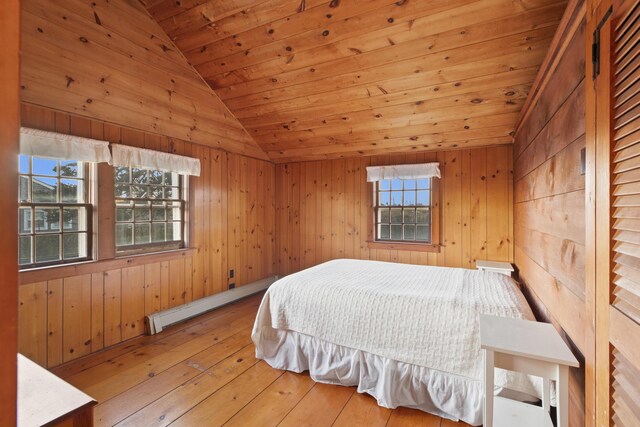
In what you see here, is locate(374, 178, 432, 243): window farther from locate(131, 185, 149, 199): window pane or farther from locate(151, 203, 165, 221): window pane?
locate(131, 185, 149, 199): window pane

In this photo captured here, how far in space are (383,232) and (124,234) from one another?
3110 millimetres

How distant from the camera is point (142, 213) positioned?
3.05m

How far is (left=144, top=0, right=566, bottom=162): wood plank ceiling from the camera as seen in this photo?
2.09m

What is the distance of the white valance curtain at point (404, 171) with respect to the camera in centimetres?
363

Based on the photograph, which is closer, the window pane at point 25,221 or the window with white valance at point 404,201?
the window pane at point 25,221

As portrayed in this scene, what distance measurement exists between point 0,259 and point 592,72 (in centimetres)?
168

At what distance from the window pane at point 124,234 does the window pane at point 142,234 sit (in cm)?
5

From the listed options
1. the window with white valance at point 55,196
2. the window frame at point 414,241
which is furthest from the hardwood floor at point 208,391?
the window frame at point 414,241

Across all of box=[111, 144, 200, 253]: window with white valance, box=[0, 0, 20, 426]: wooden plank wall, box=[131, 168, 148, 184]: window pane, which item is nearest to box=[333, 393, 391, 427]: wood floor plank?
box=[0, 0, 20, 426]: wooden plank wall

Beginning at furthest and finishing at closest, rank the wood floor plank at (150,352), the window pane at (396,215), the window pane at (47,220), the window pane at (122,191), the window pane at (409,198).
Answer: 1. the window pane at (396,215)
2. the window pane at (409,198)
3. the window pane at (122,191)
4. the window pane at (47,220)
5. the wood floor plank at (150,352)

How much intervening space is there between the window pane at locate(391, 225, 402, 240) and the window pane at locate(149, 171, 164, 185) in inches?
117

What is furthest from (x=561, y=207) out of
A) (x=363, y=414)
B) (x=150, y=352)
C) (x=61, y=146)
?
(x=61, y=146)

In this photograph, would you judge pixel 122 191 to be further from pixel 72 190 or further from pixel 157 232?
pixel 157 232

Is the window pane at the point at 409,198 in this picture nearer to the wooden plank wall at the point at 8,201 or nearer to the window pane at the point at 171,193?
the window pane at the point at 171,193
